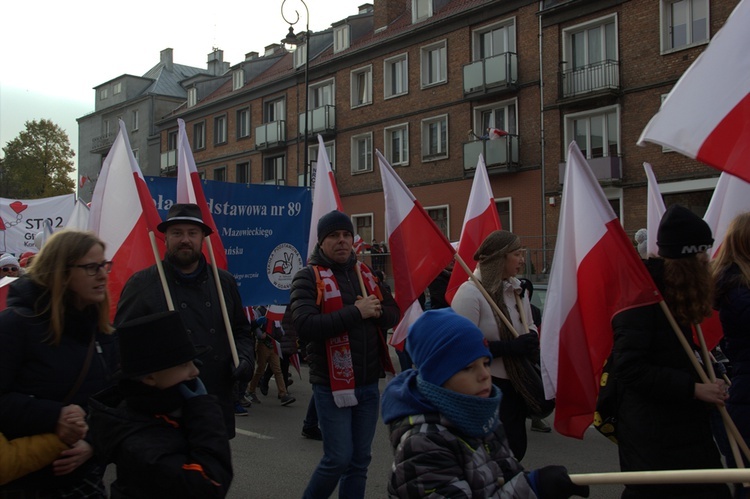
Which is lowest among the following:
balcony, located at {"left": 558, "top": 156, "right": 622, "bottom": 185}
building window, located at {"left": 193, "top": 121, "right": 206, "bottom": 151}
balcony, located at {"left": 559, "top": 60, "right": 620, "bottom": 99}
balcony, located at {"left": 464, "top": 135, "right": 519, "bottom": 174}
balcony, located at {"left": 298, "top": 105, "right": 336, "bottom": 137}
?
balcony, located at {"left": 558, "top": 156, "right": 622, "bottom": 185}

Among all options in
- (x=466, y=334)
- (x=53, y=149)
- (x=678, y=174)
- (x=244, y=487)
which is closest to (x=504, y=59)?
(x=678, y=174)

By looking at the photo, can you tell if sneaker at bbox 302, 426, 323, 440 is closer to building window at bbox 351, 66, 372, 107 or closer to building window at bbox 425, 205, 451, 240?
building window at bbox 425, 205, 451, 240

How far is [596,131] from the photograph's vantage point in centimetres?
2366

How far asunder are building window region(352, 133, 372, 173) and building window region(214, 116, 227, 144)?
36.0 ft

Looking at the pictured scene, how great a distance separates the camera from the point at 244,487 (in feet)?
18.7

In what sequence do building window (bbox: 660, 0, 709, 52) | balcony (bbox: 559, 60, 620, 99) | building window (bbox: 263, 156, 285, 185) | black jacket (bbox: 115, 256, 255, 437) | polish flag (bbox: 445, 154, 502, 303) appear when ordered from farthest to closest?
building window (bbox: 263, 156, 285, 185)
balcony (bbox: 559, 60, 620, 99)
building window (bbox: 660, 0, 709, 52)
polish flag (bbox: 445, 154, 502, 303)
black jacket (bbox: 115, 256, 255, 437)

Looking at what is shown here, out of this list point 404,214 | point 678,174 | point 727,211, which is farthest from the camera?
point 678,174

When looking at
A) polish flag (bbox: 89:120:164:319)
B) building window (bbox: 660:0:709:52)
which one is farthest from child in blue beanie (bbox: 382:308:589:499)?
building window (bbox: 660:0:709:52)

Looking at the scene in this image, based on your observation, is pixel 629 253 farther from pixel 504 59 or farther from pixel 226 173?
pixel 226 173

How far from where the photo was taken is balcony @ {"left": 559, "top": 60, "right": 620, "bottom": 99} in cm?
2277

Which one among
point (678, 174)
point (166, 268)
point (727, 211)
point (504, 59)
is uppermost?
point (504, 59)

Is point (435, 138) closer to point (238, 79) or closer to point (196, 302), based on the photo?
point (238, 79)

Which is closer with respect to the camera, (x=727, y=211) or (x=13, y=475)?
(x=13, y=475)

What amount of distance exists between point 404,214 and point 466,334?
10.0 ft
